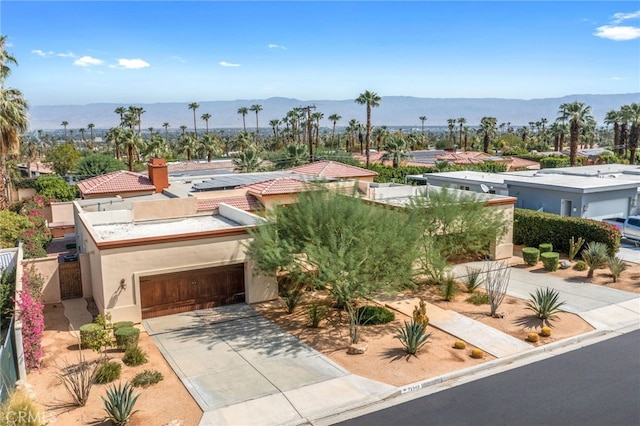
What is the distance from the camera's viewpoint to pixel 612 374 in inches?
632

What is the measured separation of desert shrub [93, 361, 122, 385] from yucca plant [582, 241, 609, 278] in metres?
20.7

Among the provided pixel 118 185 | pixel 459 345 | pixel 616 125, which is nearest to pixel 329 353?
pixel 459 345

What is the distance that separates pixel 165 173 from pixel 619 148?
72.4m

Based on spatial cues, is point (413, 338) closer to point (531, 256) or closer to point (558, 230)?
point (531, 256)

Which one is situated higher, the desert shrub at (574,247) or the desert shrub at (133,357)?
the desert shrub at (574,247)

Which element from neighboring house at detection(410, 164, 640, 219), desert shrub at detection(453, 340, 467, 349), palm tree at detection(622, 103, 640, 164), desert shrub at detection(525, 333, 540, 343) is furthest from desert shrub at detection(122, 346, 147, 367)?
palm tree at detection(622, 103, 640, 164)

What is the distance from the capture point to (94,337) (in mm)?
18297

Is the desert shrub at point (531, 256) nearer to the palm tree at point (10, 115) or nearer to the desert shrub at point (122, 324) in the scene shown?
the desert shrub at point (122, 324)

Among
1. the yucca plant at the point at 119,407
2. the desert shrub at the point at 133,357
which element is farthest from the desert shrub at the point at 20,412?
the desert shrub at the point at 133,357

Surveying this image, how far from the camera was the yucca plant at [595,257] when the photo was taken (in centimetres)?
2645

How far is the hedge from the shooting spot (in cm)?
2842

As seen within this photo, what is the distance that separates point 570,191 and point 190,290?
23733 millimetres

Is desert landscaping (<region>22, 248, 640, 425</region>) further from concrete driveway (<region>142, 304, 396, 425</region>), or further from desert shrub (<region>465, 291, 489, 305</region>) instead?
concrete driveway (<region>142, 304, 396, 425</region>)

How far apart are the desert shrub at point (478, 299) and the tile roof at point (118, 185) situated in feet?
71.4
